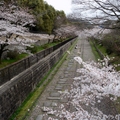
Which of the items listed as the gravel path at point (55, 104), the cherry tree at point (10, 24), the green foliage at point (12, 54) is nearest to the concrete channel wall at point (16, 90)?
the gravel path at point (55, 104)

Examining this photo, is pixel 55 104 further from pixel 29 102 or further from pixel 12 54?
pixel 12 54

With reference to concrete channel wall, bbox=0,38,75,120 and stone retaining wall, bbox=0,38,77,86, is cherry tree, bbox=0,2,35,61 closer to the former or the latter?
stone retaining wall, bbox=0,38,77,86

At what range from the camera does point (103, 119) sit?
389 cm

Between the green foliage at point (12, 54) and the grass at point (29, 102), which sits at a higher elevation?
the green foliage at point (12, 54)

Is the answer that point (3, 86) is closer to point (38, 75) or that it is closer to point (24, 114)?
point (24, 114)

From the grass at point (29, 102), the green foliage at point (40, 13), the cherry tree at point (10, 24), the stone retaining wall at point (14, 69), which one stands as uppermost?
the green foliage at point (40, 13)

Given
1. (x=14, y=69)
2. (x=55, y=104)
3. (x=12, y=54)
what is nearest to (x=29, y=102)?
(x=55, y=104)

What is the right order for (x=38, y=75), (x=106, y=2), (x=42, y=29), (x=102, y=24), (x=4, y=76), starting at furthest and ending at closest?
1. (x=42, y=29)
2. (x=38, y=75)
3. (x=102, y=24)
4. (x=106, y=2)
5. (x=4, y=76)

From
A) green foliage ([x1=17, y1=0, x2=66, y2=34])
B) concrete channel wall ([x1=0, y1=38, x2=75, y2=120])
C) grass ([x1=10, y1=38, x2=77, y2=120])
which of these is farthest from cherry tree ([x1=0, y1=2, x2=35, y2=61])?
green foliage ([x1=17, y1=0, x2=66, y2=34])

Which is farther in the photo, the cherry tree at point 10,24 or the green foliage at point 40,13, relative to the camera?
the green foliage at point 40,13

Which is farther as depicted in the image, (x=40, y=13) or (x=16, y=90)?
(x=40, y=13)

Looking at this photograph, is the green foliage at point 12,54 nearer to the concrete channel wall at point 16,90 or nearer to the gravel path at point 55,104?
the gravel path at point 55,104

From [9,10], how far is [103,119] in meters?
12.4

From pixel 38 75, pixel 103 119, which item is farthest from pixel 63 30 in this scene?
pixel 103 119
